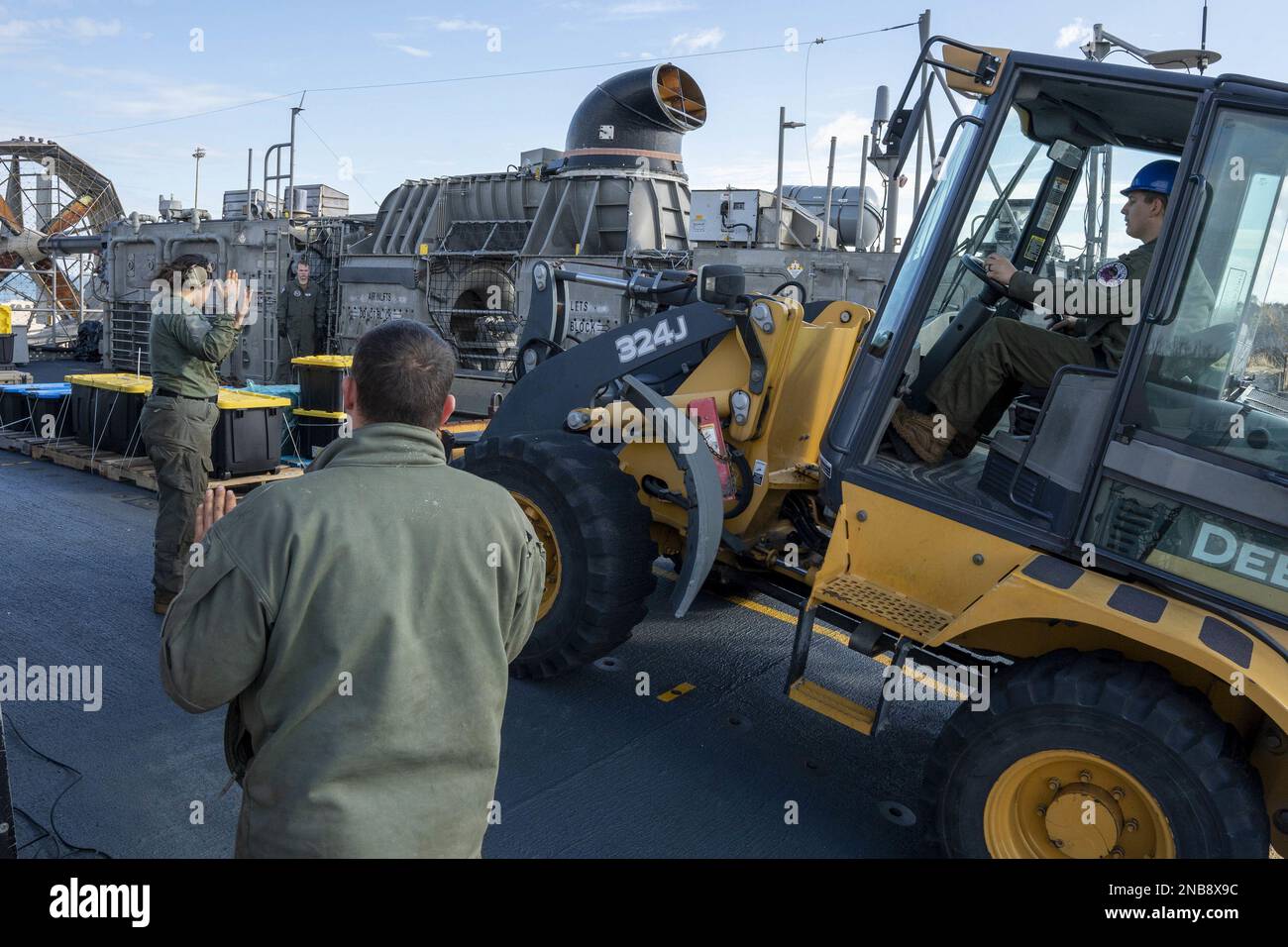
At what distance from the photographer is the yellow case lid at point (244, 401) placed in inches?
331

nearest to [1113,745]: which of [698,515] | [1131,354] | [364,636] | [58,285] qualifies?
[1131,354]

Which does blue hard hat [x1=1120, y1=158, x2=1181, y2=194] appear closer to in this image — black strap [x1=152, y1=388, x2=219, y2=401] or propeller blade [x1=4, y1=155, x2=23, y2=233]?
black strap [x1=152, y1=388, x2=219, y2=401]

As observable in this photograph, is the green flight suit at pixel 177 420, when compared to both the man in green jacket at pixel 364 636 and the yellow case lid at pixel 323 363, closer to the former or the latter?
the yellow case lid at pixel 323 363

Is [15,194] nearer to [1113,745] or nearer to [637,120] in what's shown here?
[637,120]

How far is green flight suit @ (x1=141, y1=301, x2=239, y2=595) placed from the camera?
5.84 metres

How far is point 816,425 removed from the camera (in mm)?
5020

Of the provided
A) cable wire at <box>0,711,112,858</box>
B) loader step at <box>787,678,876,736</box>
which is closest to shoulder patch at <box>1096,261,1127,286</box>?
loader step at <box>787,678,876,736</box>

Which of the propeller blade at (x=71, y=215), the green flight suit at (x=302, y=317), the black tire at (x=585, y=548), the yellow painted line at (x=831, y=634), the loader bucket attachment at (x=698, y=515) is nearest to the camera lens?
the loader bucket attachment at (x=698, y=515)

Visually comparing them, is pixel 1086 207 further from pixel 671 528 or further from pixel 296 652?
pixel 296 652

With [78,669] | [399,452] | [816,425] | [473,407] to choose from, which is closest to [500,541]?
[399,452]

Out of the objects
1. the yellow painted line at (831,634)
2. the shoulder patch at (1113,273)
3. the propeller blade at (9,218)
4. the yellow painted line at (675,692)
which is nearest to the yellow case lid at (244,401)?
the yellow painted line at (831,634)

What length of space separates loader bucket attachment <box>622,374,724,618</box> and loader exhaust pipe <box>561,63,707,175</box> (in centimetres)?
1102

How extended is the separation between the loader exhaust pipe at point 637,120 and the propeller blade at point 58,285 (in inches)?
665

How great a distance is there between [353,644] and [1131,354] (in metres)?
2.80
